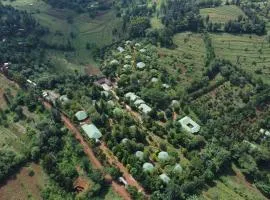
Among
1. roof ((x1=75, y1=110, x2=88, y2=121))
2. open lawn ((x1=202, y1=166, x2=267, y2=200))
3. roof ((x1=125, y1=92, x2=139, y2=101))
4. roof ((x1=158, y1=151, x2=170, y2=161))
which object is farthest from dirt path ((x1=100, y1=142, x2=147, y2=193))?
roof ((x1=125, y1=92, x2=139, y2=101))

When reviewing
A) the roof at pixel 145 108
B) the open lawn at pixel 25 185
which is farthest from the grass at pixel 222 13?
the open lawn at pixel 25 185

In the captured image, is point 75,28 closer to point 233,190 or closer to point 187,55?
point 187,55

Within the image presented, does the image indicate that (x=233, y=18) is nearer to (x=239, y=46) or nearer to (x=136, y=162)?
(x=239, y=46)

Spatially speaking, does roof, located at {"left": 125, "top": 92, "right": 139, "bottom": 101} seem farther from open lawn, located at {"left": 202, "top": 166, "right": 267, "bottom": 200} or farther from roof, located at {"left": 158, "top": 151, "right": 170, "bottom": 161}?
open lawn, located at {"left": 202, "top": 166, "right": 267, "bottom": 200}

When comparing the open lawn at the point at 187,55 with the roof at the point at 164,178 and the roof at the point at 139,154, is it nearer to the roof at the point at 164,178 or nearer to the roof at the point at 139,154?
the roof at the point at 139,154

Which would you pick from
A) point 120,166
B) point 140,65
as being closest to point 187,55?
point 140,65
